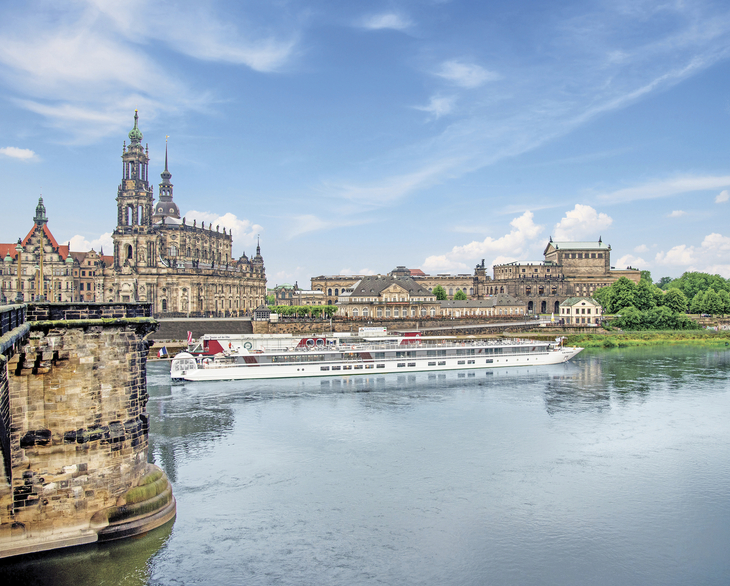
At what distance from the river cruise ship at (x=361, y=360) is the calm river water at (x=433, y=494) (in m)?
9.80

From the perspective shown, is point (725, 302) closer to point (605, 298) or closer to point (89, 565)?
point (605, 298)

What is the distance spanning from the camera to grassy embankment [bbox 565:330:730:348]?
8350 centimetres

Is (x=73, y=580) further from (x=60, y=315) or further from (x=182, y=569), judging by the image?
(x=60, y=315)

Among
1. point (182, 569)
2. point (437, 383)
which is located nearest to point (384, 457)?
point (182, 569)

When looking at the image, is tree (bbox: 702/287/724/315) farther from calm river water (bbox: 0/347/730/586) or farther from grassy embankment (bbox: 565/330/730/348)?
calm river water (bbox: 0/347/730/586)

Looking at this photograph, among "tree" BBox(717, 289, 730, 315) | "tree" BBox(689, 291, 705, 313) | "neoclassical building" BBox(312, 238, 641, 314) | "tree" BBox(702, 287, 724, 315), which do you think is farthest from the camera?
"neoclassical building" BBox(312, 238, 641, 314)

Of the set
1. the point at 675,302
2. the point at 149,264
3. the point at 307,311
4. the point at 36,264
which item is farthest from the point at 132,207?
the point at 675,302

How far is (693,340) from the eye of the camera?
86.8 meters

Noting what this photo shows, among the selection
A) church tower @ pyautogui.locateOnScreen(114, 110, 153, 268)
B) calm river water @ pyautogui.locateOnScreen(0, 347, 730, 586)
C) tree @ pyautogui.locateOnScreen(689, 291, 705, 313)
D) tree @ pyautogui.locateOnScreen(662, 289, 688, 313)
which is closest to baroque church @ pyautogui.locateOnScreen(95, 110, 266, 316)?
church tower @ pyautogui.locateOnScreen(114, 110, 153, 268)

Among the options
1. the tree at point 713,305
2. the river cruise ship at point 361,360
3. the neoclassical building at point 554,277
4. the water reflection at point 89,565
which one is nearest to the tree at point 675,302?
the tree at point 713,305

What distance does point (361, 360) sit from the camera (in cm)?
5631

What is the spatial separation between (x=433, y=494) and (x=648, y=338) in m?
75.2

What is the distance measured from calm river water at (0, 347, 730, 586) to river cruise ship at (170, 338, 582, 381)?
9.80 m

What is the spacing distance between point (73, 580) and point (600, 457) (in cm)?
2189
